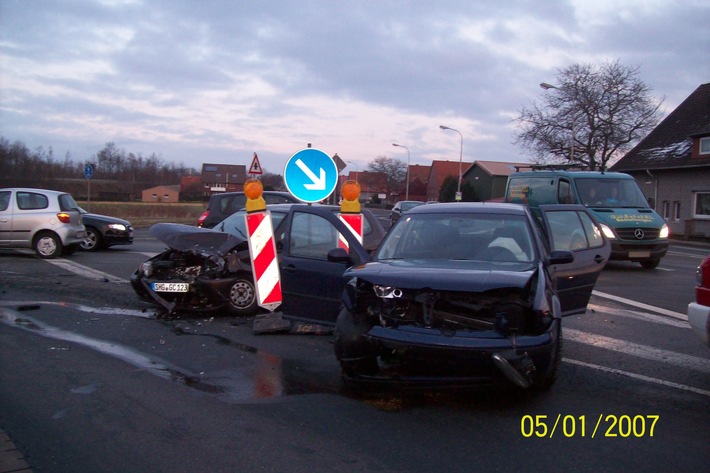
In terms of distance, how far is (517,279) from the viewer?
4957 mm

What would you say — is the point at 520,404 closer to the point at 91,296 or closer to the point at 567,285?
the point at 567,285

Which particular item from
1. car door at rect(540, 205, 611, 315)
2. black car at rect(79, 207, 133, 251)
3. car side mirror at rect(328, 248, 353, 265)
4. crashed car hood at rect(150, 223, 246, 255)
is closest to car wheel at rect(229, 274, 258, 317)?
crashed car hood at rect(150, 223, 246, 255)

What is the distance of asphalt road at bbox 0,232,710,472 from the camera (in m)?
4.14

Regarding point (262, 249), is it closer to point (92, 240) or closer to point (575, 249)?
point (575, 249)

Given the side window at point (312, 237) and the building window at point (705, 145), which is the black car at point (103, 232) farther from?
the building window at point (705, 145)

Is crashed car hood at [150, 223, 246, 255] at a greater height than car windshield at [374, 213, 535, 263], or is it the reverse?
car windshield at [374, 213, 535, 263]

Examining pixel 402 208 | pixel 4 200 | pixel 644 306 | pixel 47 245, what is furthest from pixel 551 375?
pixel 402 208

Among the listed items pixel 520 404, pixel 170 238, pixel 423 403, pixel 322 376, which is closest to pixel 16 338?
pixel 170 238

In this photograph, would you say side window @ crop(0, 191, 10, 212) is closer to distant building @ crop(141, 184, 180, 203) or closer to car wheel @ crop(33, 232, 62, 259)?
car wheel @ crop(33, 232, 62, 259)

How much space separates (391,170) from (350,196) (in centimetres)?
8075

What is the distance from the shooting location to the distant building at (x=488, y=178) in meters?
50.3

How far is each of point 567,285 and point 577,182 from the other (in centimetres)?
976
